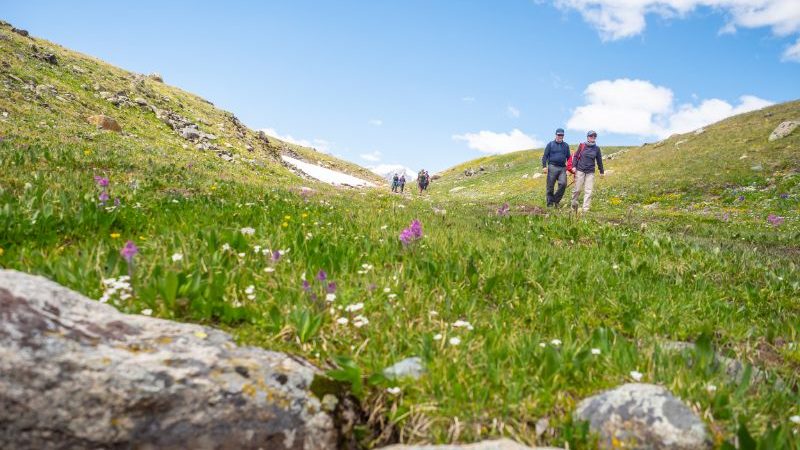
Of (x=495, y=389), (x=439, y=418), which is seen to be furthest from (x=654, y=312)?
(x=439, y=418)

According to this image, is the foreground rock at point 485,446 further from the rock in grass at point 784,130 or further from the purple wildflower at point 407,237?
the rock in grass at point 784,130

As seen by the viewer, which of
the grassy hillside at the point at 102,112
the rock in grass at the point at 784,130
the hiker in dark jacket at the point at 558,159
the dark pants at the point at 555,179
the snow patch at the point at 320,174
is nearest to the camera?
the hiker in dark jacket at the point at 558,159

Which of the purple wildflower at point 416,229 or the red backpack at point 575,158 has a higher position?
the red backpack at point 575,158

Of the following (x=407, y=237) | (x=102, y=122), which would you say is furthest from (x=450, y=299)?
(x=102, y=122)

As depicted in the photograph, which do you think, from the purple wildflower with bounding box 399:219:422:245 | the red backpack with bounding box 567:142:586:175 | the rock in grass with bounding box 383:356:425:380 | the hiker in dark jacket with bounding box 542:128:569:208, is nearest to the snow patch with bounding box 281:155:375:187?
the hiker in dark jacket with bounding box 542:128:569:208

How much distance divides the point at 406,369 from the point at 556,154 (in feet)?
59.8

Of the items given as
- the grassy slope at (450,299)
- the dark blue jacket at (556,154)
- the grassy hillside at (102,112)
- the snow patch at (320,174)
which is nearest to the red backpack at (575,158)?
the dark blue jacket at (556,154)

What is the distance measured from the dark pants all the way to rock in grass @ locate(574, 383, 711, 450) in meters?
17.8

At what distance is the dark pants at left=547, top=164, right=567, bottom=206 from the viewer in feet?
66.0

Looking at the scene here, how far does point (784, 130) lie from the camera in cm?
3712

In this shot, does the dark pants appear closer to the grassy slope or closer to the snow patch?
the grassy slope

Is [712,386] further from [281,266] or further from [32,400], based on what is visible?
[32,400]

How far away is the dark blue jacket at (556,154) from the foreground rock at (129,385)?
61.1 ft

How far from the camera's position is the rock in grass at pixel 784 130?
36.8 meters
